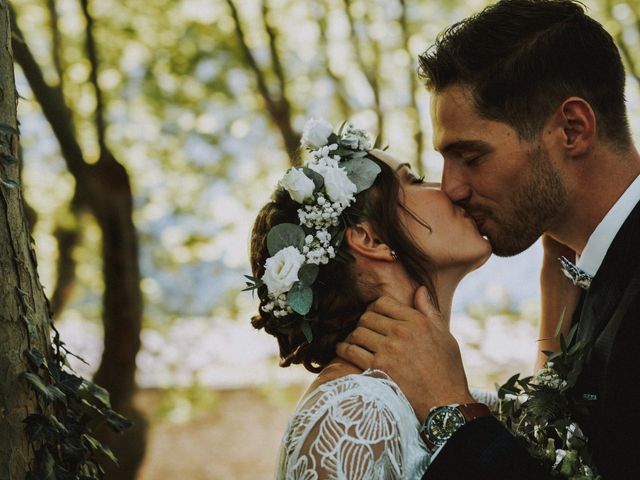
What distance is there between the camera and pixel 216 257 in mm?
11203

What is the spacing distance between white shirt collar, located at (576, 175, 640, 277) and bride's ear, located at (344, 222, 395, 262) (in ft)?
2.54

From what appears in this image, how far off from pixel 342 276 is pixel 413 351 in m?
0.52

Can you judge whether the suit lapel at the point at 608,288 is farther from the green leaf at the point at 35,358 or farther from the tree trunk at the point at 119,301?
the tree trunk at the point at 119,301

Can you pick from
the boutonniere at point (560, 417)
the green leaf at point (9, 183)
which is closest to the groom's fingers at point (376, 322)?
the boutonniere at point (560, 417)

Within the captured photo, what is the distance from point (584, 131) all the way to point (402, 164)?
0.75m

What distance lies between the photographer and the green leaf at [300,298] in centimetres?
316

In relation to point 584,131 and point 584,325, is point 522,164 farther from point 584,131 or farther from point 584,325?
point 584,325

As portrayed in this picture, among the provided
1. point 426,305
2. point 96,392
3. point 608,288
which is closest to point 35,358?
point 96,392

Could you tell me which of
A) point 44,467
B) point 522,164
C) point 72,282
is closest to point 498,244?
point 522,164

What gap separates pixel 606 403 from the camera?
111 inches

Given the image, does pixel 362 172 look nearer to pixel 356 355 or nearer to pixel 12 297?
pixel 356 355

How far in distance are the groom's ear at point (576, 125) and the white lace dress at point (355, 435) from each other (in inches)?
50.1

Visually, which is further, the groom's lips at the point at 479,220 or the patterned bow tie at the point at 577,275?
the groom's lips at the point at 479,220

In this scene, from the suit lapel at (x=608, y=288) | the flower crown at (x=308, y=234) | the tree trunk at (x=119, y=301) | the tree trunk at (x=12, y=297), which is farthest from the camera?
the tree trunk at (x=119, y=301)
